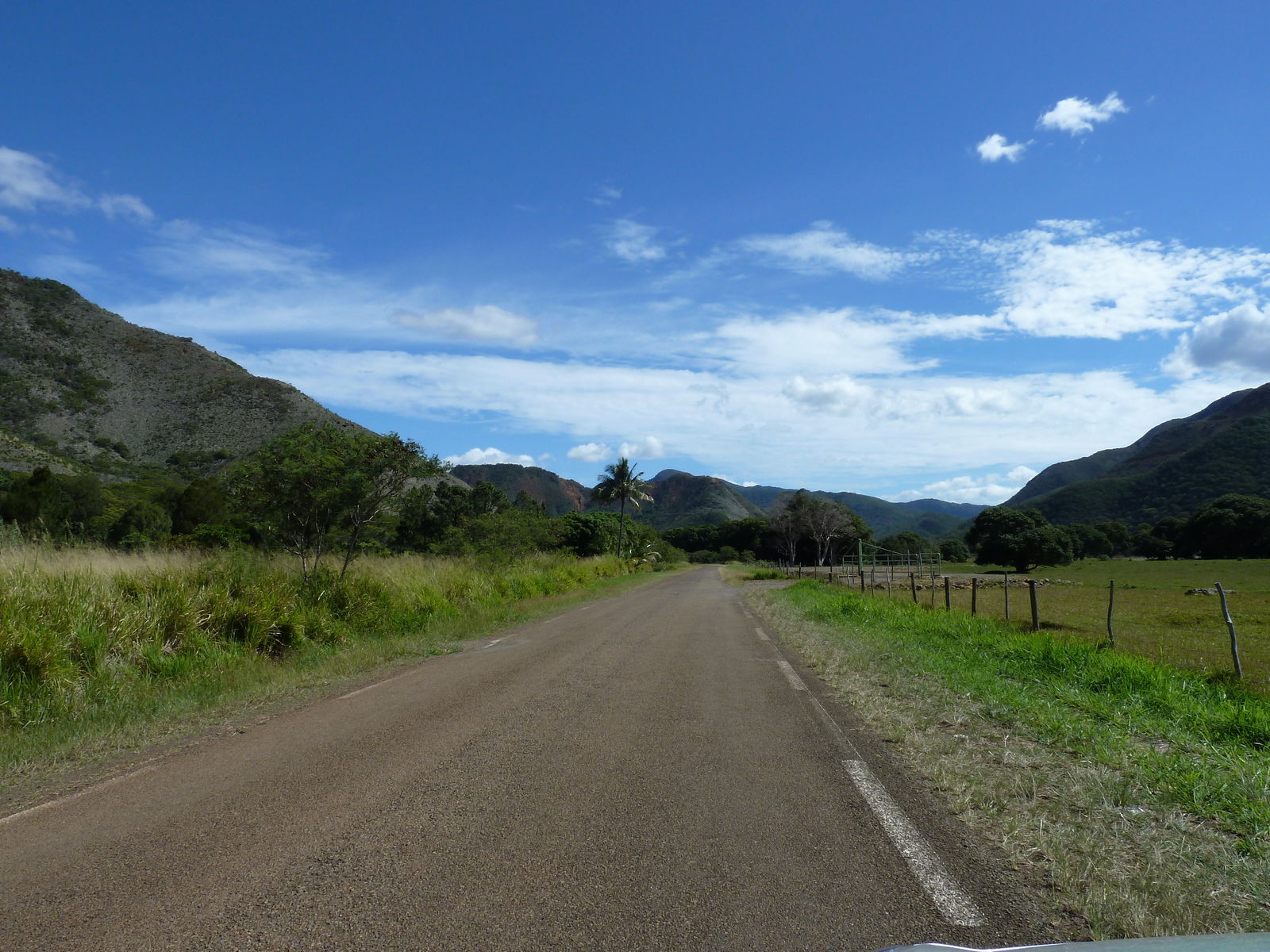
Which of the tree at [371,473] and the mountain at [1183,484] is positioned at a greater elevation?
the mountain at [1183,484]

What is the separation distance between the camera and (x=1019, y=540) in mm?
80625

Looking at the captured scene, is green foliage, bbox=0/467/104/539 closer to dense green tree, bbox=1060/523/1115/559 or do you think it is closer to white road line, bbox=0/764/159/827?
white road line, bbox=0/764/159/827

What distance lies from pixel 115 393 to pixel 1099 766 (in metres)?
85.5

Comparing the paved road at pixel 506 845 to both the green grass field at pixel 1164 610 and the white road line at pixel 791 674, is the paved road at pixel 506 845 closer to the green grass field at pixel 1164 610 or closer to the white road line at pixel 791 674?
the white road line at pixel 791 674

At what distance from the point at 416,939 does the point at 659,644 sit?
9860mm

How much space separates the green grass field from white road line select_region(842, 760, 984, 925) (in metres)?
8.36

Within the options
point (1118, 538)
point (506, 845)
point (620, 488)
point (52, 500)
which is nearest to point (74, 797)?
point (506, 845)

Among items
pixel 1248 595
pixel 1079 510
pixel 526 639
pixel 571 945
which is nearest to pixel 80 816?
pixel 571 945

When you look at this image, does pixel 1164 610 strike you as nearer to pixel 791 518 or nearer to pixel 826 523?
pixel 826 523

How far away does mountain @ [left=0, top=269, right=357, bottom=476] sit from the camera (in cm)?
6294

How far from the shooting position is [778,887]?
11.0 ft

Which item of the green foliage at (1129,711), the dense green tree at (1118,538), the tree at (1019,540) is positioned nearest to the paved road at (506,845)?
the green foliage at (1129,711)

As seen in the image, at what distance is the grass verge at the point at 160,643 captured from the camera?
6.68 meters

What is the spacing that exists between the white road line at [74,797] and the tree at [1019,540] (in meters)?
83.9
